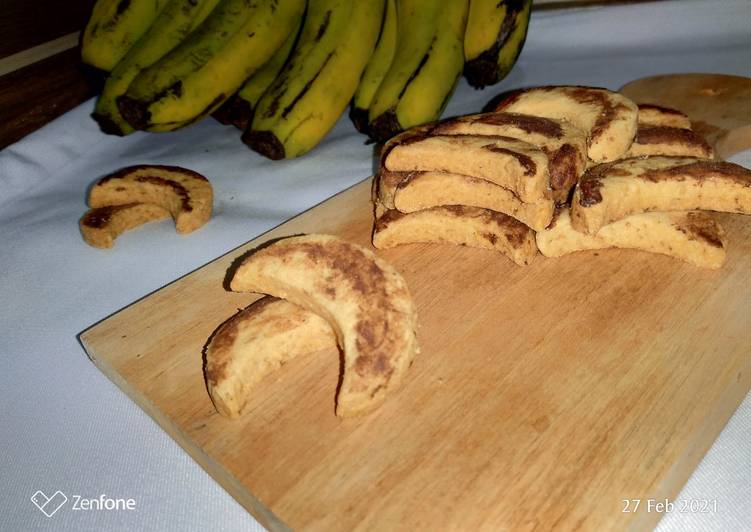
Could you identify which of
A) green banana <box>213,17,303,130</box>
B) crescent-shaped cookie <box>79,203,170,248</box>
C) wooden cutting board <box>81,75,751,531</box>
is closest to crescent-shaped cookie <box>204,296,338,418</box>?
wooden cutting board <box>81,75,751,531</box>

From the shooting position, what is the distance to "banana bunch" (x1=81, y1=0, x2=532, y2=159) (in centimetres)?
246

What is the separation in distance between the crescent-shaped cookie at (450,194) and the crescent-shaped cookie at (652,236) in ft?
0.33

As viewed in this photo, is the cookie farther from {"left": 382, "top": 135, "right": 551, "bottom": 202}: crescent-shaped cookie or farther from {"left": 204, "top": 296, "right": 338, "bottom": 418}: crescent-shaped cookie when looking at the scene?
{"left": 204, "top": 296, "right": 338, "bottom": 418}: crescent-shaped cookie

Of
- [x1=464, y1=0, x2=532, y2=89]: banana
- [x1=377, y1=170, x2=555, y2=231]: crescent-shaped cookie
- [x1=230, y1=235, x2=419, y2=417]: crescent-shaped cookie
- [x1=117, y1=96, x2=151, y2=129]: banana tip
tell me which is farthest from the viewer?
[x1=464, y1=0, x2=532, y2=89]: banana

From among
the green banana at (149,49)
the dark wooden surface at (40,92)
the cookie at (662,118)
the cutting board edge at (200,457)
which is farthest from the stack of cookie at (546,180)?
the dark wooden surface at (40,92)

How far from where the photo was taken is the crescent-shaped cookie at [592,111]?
1.77 meters

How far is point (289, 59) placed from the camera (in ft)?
8.63

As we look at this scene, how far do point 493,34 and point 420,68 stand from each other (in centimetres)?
46

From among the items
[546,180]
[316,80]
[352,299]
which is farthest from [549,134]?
[316,80]

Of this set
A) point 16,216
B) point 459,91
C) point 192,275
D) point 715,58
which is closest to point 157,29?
point 16,216

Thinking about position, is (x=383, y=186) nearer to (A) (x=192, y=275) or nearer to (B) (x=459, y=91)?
(A) (x=192, y=275)

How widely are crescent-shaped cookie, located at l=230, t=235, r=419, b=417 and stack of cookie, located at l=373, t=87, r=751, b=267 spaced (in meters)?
0.35

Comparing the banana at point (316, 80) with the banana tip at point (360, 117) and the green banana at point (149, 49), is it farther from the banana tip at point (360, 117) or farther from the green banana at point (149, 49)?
the green banana at point (149, 49)

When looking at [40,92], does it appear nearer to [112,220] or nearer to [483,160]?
[112,220]
